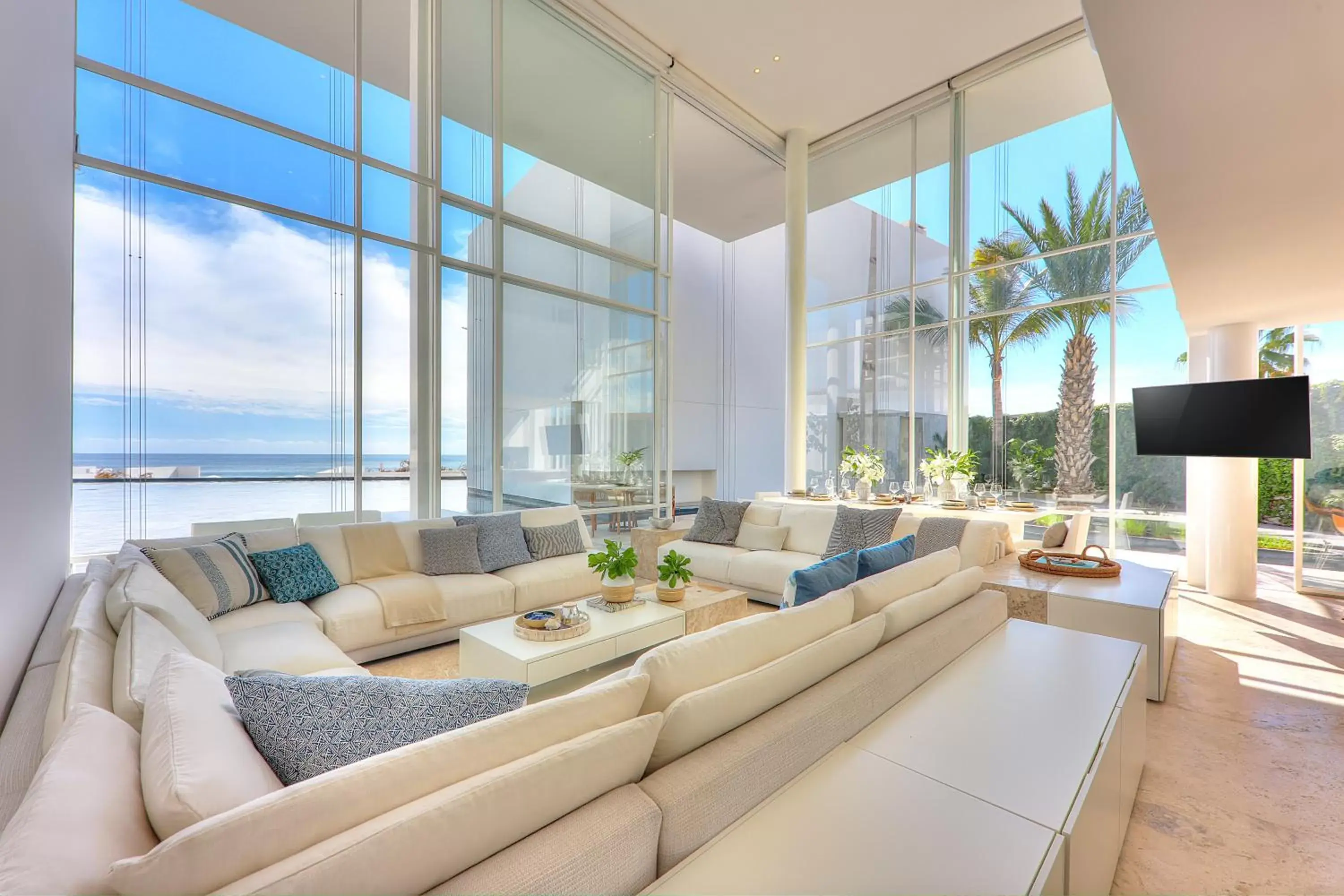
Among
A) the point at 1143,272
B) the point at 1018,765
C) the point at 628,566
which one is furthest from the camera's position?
the point at 1143,272

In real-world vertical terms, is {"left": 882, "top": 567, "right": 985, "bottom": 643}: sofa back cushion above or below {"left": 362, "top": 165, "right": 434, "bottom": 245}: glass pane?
below

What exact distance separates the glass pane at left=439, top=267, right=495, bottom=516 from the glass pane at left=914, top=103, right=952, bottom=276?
491cm

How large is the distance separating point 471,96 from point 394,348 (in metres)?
2.22

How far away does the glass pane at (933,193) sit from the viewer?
6277 mm

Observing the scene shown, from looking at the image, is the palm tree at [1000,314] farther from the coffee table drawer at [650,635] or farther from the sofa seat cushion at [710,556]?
the coffee table drawer at [650,635]

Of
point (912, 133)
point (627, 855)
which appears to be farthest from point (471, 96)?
point (627, 855)

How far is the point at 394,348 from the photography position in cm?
430

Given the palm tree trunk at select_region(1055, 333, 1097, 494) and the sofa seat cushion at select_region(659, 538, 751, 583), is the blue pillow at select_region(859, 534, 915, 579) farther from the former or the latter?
the palm tree trunk at select_region(1055, 333, 1097, 494)

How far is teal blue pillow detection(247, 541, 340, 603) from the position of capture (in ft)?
9.61

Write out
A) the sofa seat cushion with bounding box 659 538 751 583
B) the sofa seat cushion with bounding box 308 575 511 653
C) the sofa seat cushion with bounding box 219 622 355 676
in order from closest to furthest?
the sofa seat cushion with bounding box 219 622 355 676, the sofa seat cushion with bounding box 308 575 511 653, the sofa seat cushion with bounding box 659 538 751 583

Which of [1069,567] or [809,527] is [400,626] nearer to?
[809,527]

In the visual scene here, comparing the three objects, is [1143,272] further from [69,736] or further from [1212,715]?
[69,736]

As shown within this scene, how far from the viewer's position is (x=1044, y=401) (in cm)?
560

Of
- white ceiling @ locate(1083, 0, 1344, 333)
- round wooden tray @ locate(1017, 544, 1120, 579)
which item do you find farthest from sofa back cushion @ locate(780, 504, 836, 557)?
white ceiling @ locate(1083, 0, 1344, 333)
